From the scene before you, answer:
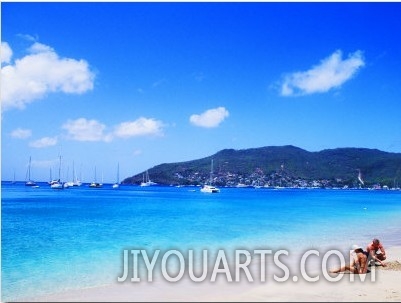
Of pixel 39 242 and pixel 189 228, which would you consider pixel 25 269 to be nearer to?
pixel 39 242

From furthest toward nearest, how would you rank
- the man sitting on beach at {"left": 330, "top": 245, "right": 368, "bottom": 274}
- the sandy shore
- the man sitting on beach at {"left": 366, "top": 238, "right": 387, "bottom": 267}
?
the man sitting on beach at {"left": 366, "top": 238, "right": 387, "bottom": 267}
the man sitting on beach at {"left": 330, "top": 245, "right": 368, "bottom": 274}
the sandy shore

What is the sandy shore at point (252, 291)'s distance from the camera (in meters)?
11.5

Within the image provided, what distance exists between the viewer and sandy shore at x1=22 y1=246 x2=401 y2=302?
37.7 feet

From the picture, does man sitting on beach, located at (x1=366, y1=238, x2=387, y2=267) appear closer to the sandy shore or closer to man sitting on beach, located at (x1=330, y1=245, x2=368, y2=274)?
the sandy shore

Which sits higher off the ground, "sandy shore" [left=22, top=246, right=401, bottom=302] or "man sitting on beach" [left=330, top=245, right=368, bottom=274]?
"man sitting on beach" [left=330, top=245, right=368, bottom=274]

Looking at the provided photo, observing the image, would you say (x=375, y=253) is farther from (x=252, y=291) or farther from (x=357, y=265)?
(x=252, y=291)

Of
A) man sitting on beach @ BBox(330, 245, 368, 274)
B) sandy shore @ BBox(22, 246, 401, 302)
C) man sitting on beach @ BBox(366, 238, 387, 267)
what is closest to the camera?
sandy shore @ BBox(22, 246, 401, 302)

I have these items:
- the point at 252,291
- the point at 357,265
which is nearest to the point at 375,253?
the point at 357,265

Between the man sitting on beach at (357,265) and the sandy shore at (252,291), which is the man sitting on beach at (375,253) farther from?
the man sitting on beach at (357,265)

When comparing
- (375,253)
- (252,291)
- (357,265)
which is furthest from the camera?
(375,253)

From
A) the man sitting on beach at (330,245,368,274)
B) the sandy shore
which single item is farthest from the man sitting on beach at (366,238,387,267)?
the man sitting on beach at (330,245,368,274)

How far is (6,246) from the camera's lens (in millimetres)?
23844

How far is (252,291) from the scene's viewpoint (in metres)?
12.4

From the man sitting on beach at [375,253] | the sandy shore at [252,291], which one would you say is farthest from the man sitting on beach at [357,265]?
the man sitting on beach at [375,253]
